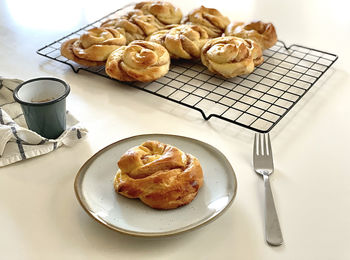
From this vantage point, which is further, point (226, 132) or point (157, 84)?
point (157, 84)

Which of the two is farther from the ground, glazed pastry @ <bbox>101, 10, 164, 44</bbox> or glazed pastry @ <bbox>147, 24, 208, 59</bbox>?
glazed pastry @ <bbox>147, 24, 208, 59</bbox>


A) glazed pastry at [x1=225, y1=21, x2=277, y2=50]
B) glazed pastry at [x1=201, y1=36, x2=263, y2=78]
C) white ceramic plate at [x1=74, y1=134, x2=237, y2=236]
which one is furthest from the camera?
glazed pastry at [x1=225, y1=21, x2=277, y2=50]

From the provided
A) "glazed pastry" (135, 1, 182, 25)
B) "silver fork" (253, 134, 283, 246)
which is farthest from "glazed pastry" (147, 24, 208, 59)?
"silver fork" (253, 134, 283, 246)

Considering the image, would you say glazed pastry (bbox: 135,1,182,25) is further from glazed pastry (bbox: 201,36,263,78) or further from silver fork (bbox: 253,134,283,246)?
silver fork (bbox: 253,134,283,246)

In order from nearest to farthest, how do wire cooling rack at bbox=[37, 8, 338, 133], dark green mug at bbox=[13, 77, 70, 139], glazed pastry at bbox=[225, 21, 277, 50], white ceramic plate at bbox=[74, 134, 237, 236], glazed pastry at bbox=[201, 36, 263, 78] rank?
white ceramic plate at bbox=[74, 134, 237, 236]
dark green mug at bbox=[13, 77, 70, 139]
wire cooling rack at bbox=[37, 8, 338, 133]
glazed pastry at bbox=[201, 36, 263, 78]
glazed pastry at bbox=[225, 21, 277, 50]

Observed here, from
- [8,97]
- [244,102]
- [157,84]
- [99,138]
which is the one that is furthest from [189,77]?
[8,97]

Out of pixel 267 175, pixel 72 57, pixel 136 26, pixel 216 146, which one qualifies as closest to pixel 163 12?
pixel 136 26

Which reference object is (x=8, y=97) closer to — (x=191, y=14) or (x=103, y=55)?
(x=103, y=55)
